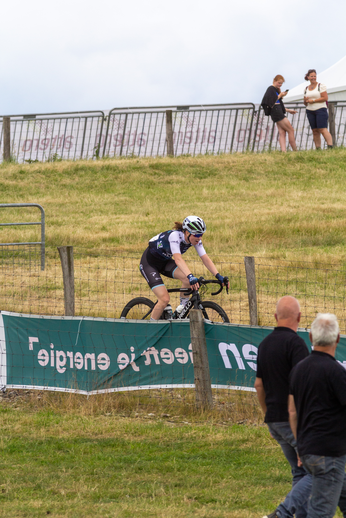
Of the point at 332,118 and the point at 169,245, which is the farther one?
the point at 332,118

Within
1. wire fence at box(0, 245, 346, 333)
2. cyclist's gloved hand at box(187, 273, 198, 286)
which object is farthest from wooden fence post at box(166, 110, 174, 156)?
cyclist's gloved hand at box(187, 273, 198, 286)

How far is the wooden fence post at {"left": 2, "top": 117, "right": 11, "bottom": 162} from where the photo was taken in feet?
73.3

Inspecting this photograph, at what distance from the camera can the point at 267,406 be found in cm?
452

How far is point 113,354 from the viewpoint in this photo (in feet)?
24.8

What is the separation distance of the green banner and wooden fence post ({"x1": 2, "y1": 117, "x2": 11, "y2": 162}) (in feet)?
51.0

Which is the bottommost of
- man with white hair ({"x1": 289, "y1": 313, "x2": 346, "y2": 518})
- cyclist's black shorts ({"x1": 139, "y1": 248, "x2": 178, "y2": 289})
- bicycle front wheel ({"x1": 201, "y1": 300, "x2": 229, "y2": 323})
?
man with white hair ({"x1": 289, "y1": 313, "x2": 346, "y2": 518})

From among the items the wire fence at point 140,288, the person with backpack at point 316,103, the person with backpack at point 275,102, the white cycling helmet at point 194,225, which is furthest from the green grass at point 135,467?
the person with backpack at point 316,103

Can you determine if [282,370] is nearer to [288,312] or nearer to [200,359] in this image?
[288,312]

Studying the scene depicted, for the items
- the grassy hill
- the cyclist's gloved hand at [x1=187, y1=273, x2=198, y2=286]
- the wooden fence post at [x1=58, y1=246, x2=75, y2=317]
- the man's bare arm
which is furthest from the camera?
the grassy hill

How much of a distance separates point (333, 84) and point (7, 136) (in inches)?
626

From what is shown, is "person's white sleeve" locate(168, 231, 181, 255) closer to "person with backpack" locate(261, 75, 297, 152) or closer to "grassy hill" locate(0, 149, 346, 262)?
"grassy hill" locate(0, 149, 346, 262)

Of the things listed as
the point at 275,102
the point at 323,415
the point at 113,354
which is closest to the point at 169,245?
the point at 113,354

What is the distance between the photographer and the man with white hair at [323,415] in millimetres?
3787

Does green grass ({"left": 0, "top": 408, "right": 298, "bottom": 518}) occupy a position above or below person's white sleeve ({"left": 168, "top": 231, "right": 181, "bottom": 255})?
below
